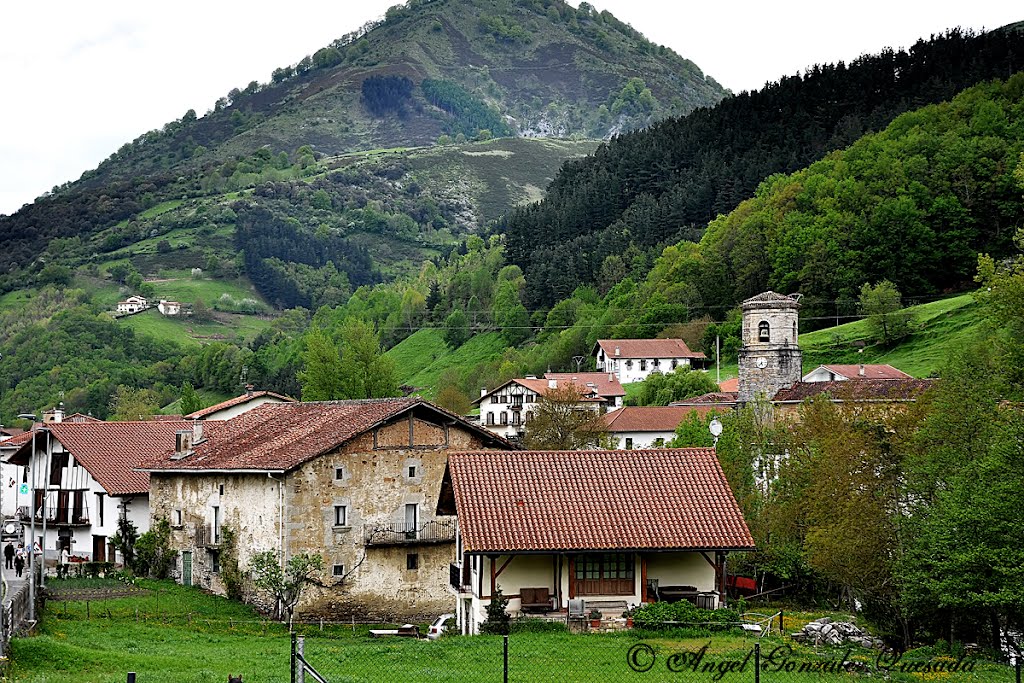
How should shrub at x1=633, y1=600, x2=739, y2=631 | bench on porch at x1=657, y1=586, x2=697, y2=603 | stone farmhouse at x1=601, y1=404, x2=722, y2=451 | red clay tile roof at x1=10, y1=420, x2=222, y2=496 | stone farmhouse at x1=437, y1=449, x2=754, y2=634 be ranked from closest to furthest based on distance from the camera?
shrub at x1=633, y1=600, x2=739, y2=631, stone farmhouse at x1=437, y1=449, x2=754, y2=634, bench on porch at x1=657, y1=586, x2=697, y2=603, red clay tile roof at x1=10, y1=420, x2=222, y2=496, stone farmhouse at x1=601, y1=404, x2=722, y2=451

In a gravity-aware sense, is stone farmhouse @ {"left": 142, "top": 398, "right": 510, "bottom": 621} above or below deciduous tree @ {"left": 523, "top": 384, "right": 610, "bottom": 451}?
below

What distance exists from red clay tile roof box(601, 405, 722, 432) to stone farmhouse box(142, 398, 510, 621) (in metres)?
45.2

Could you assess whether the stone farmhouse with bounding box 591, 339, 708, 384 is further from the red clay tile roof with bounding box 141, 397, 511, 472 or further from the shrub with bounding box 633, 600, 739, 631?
the shrub with bounding box 633, 600, 739, 631

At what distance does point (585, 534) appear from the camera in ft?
106

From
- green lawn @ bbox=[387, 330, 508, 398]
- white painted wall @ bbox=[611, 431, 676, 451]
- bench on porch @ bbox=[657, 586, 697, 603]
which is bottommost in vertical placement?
bench on porch @ bbox=[657, 586, 697, 603]

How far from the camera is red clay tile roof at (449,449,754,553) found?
105ft

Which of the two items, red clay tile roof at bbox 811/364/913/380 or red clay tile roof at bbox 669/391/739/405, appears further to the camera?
red clay tile roof at bbox 669/391/739/405

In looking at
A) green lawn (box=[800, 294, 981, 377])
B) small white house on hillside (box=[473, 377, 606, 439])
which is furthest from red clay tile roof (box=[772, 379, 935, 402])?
small white house on hillside (box=[473, 377, 606, 439])

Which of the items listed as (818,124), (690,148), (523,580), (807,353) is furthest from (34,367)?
(523,580)

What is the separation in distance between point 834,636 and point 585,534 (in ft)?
22.4

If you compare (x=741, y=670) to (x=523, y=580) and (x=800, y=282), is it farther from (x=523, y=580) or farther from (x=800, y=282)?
(x=800, y=282)

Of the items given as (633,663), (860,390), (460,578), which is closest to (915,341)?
(860,390)

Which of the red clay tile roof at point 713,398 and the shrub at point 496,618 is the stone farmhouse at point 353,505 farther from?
the red clay tile roof at point 713,398

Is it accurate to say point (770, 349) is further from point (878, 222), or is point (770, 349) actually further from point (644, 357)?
point (878, 222)
